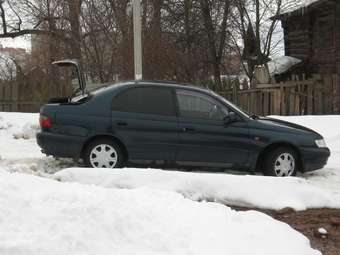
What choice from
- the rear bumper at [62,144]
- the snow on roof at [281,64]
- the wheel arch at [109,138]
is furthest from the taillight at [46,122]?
the snow on roof at [281,64]

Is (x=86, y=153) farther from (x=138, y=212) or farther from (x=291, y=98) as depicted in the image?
(x=291, y=98)

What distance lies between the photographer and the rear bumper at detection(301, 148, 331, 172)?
9.55 m

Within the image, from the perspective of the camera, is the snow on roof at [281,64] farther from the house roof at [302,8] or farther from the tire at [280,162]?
the tire at [280,162]

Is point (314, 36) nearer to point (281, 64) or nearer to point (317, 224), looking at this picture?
point (281, 64)

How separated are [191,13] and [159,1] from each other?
2.16 metres

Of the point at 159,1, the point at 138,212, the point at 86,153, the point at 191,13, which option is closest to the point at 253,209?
the point at 138,212

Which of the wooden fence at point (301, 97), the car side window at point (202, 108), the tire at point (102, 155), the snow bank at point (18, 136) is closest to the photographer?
the tire at point (102, 155)

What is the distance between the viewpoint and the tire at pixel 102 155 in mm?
9188

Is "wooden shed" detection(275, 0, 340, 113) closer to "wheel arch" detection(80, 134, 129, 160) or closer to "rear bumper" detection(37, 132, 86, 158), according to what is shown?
"wheel arch" detection(80, 134, 129, 160)

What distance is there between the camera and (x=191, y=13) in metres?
24.1

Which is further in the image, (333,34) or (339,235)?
(333,34)

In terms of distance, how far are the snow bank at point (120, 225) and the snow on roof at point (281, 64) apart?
63.9 feet

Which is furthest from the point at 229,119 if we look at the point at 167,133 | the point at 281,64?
the point at 281,64

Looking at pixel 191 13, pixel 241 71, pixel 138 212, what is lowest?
pixel 138 212
